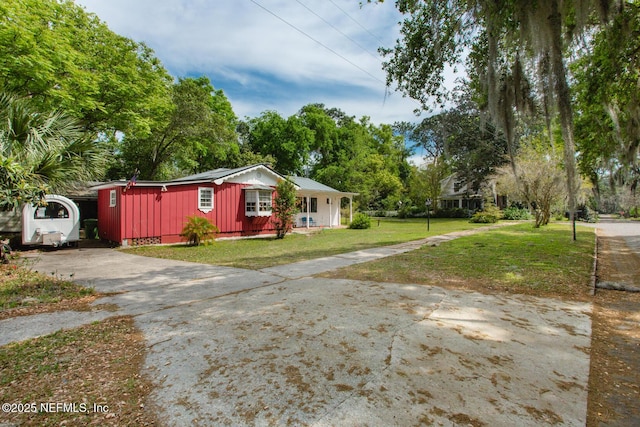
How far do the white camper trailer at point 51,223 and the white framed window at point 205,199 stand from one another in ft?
14.9

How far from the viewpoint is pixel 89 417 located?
2061mm

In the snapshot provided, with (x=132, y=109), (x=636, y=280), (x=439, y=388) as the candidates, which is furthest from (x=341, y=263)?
(x=132, y=109)

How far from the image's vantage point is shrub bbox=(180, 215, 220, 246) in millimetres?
12180

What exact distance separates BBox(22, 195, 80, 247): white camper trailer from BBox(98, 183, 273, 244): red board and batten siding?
→ 1379 millimetres

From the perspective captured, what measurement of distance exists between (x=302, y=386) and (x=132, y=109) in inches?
639

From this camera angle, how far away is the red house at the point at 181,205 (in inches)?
462

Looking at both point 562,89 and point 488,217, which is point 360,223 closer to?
point 488,217

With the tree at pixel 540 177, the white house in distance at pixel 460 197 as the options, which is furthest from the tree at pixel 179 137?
the white house in distance at pixel 460 197

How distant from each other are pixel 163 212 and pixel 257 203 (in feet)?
14.4

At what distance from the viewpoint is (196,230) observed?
1217 centimetres

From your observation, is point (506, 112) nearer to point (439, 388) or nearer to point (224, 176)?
point (439, 388)

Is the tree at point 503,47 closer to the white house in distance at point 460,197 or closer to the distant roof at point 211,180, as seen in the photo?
the distant roof at point 211,180

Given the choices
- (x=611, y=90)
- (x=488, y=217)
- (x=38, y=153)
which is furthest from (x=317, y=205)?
(x=38, y=153)

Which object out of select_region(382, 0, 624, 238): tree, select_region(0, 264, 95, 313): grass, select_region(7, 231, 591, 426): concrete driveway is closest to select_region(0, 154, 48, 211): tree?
select_region(0, 264, 95, 313): grass
